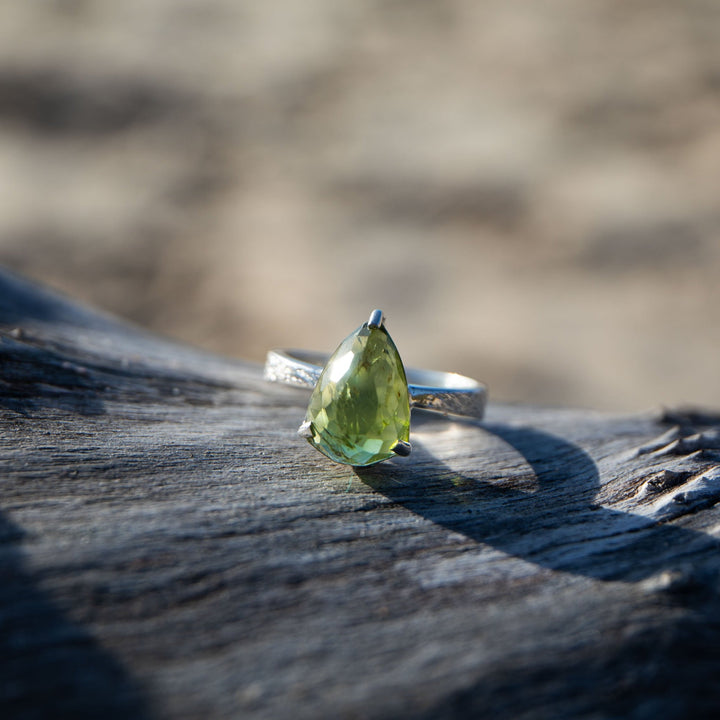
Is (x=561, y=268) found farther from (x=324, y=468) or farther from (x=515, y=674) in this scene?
(x=515, y=674)

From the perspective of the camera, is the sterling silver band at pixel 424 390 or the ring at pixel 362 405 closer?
the ring at pixel 362 405

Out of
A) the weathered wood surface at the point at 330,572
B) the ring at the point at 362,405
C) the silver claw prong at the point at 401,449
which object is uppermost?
A: the ring at the point at 362,405

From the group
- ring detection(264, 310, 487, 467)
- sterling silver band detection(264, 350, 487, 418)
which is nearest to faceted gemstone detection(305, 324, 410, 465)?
ring detection(264, 310, 487, 467)

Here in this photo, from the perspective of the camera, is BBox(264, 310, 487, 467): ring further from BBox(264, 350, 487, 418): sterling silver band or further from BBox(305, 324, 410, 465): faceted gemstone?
BBox(264, 350, 487, 418): sterling silver band

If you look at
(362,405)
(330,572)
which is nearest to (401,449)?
(362,405)

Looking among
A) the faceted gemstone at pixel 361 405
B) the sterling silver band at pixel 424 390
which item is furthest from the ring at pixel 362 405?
the sterling silver band at pixel 424 390

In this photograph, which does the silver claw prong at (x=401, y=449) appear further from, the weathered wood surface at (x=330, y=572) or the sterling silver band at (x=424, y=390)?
the sterling silver band at (x=424, y=390)

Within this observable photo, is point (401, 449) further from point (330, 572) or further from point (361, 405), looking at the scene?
point (330, 572)
